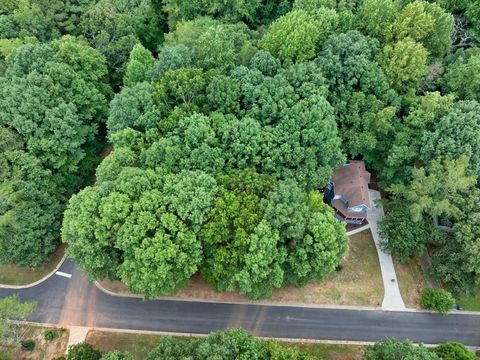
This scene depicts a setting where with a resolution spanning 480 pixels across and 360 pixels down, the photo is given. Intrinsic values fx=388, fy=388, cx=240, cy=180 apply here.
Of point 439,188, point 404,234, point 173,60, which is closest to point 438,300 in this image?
point 404,234

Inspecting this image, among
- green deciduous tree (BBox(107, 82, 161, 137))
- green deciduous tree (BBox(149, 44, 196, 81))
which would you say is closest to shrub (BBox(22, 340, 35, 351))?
green deciduous tree (BBox(107, 82, 161, 137))

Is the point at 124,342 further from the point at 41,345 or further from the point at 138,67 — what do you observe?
the point at 138,67

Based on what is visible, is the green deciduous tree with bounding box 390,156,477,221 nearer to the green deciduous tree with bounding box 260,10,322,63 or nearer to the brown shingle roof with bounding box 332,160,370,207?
the brown shingle roof with bounding box 332,160,370,207

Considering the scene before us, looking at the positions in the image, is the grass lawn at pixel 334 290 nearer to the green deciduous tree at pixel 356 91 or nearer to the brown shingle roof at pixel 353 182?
the brown shingle roof at pixel 353 182

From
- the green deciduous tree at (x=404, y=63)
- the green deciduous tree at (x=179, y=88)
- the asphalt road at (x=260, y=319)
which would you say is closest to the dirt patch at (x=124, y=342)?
the asphalt road at (x=260, y=319)

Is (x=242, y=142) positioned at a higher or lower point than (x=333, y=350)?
higher

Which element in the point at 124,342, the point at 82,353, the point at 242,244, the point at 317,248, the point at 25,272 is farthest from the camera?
the point at 25,272
